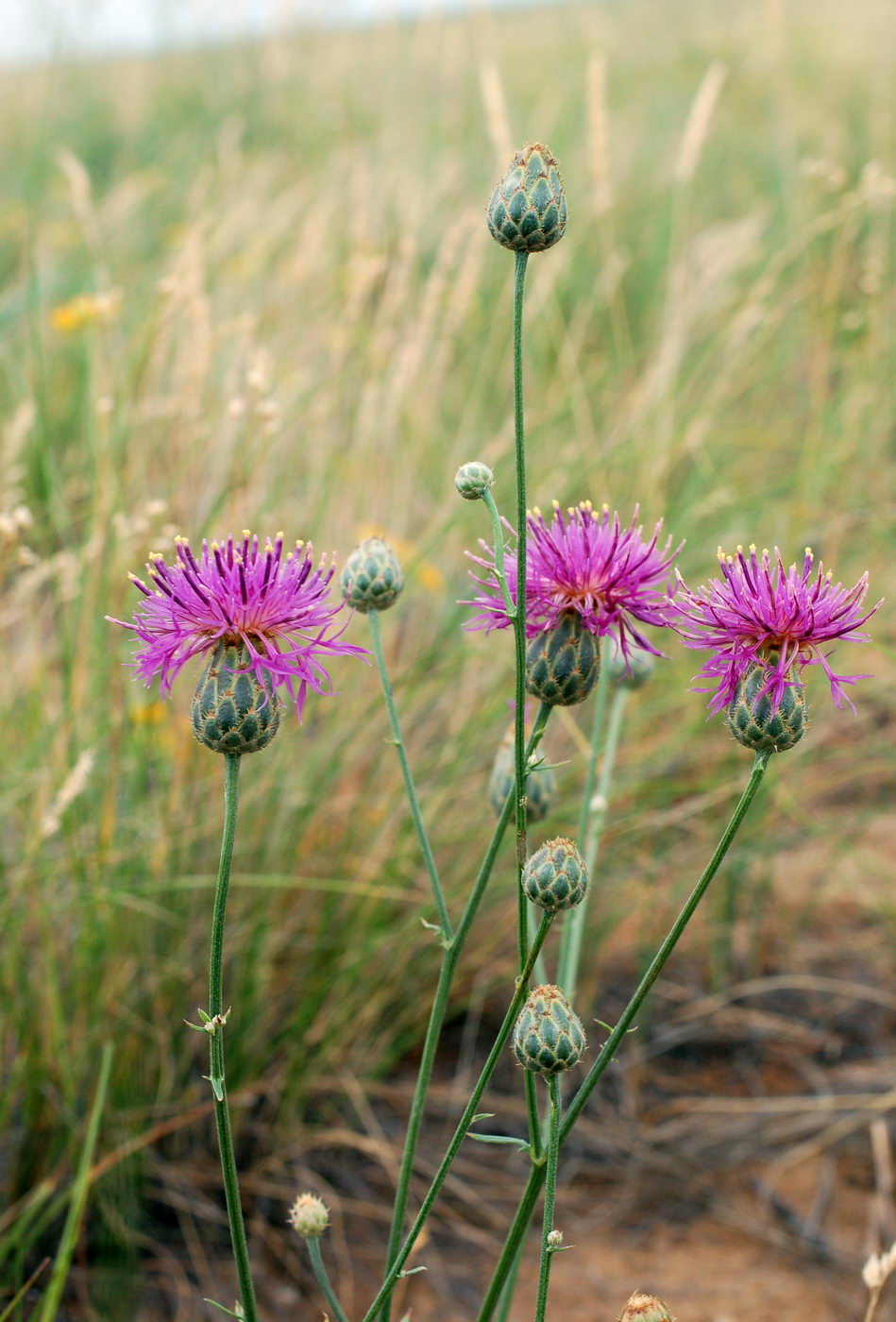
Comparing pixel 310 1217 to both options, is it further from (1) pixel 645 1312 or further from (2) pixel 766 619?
(2) pixel 766 619

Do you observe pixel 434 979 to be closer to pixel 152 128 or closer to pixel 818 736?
pixel 818 736

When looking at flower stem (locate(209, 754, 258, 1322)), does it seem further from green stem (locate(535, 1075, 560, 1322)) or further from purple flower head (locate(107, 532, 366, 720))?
green stem (locate(535, 1075, 560, 1322))

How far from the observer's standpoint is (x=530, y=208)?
122cm

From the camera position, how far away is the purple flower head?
1.26 m

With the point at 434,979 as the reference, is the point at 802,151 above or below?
above

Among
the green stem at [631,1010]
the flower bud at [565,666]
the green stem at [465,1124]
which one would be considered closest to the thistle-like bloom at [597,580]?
the flower bud at [565,666]

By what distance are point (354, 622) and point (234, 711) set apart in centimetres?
219

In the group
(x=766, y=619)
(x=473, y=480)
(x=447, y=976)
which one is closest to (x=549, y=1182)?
(x=447, y=976)

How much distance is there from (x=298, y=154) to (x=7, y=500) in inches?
179


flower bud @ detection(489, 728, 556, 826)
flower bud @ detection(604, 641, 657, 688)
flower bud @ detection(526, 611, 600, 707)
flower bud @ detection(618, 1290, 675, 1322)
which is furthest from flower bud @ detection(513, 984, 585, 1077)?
flower bud @ detection(604, 641, 657, 688)

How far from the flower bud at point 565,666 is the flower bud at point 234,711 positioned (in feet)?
1.00

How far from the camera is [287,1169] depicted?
8.66 feet

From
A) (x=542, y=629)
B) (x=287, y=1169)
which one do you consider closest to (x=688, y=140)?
(x=542, y=629)

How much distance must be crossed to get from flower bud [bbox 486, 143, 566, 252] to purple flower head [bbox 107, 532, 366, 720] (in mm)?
371
